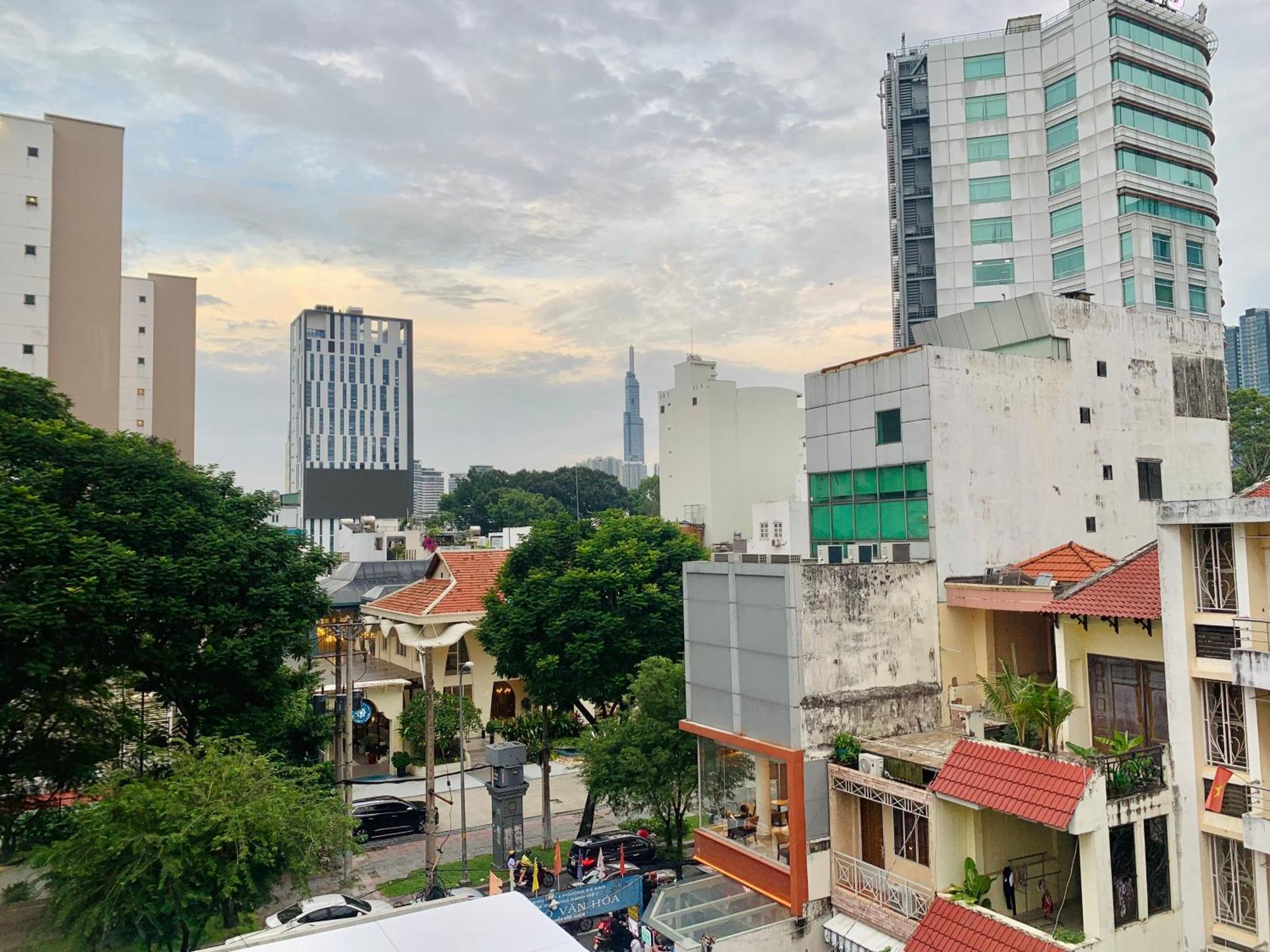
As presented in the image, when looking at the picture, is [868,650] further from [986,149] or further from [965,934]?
[986,149]

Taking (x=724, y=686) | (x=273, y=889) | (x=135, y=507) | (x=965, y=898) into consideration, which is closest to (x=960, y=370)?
(x=724, y=686)

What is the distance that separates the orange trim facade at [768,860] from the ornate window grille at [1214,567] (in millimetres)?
9079

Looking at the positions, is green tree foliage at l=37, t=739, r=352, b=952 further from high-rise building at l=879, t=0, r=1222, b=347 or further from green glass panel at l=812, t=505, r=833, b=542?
high-rise building at l=879, t=0, r=1222, b=347

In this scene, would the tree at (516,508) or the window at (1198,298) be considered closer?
the window at (1198,298)

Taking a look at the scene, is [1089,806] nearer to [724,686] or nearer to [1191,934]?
[1191,934]

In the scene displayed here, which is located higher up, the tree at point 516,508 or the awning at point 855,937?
the tree at point 516,508

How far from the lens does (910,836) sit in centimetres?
2000

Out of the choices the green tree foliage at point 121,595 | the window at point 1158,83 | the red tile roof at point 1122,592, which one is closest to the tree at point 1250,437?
the window at point 1158,83

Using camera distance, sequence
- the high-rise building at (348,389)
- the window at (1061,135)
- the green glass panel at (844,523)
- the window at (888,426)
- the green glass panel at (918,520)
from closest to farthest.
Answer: the green glass panel at (918,520), the window at (888,426), the green glass panel at (844,523), the window at (1061,135), the high-rise building at (348,389)

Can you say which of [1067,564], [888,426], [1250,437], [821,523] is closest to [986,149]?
[1250,437]

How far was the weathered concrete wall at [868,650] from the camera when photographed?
2128cm

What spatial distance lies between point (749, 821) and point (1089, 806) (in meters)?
9.63

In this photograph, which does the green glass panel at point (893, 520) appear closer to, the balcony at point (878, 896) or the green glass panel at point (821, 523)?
the green glass panel at point (821, 523)

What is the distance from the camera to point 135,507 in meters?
24.3
